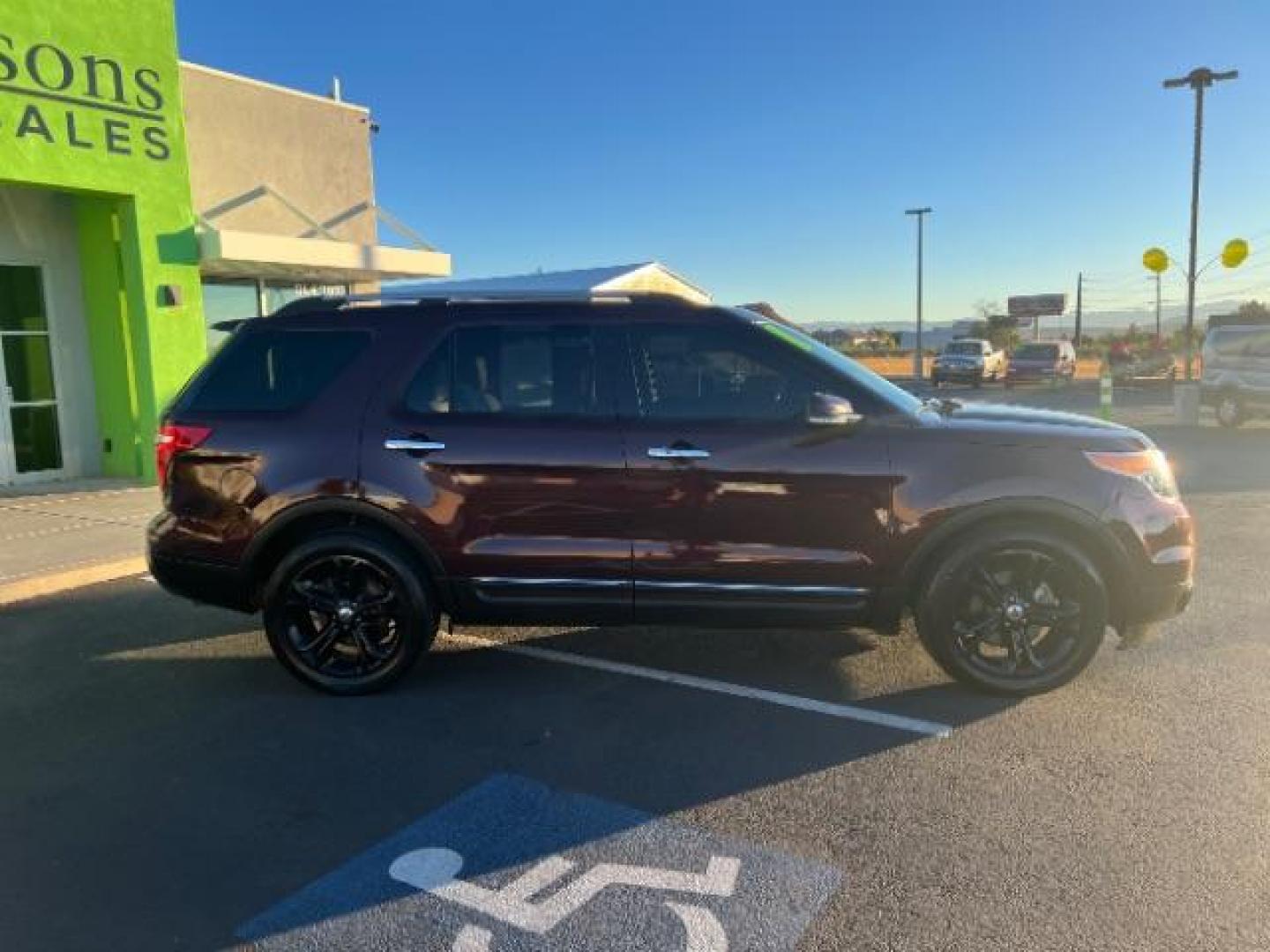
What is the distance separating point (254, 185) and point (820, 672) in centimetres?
1218

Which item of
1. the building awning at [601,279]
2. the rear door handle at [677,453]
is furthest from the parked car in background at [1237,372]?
the rear door handle at [677,453]

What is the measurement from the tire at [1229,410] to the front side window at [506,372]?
52.7 feet

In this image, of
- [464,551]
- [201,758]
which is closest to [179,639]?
[201,758]

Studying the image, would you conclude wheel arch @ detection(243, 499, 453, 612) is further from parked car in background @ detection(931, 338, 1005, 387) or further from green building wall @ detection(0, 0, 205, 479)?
parked car in background @ detection(931, 338, 1005, 387)

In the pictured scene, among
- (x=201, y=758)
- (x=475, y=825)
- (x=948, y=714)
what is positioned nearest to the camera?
(x=475, y=825)

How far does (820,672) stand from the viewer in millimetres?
4820

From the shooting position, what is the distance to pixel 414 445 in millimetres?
4438

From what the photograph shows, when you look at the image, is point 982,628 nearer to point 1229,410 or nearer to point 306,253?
point 306,253

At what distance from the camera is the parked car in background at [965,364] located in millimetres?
33750

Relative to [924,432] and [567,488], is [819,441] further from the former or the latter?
[567,488]

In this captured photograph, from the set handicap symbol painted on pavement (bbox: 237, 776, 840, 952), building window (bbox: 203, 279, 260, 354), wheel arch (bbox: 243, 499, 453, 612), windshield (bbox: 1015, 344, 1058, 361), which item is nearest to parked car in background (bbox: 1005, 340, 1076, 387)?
windshield (bbox: 1015, 344, 1058, 361)

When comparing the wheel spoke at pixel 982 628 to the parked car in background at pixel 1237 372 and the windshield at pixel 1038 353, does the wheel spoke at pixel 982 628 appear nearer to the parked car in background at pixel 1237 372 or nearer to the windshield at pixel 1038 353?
the parked car in background at pixel 1237 372

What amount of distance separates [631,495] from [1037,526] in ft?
6.17

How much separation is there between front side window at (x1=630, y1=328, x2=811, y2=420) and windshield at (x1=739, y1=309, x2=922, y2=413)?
0.44ft
